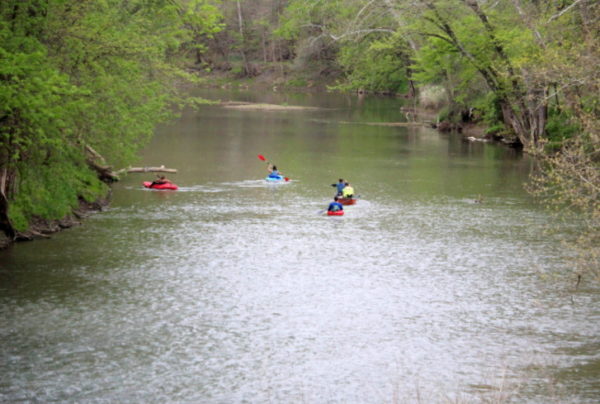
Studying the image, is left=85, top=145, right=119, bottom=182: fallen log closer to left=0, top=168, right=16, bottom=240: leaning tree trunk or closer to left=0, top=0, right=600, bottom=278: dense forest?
left=0, top=0, right=600, bottom=278: dense forest

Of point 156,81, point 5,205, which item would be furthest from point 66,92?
point 156,81

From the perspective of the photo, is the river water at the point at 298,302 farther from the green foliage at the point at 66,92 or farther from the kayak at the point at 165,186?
the green foliage at the point at 66,92

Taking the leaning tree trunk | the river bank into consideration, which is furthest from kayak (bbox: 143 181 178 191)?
the leaning tree trunk

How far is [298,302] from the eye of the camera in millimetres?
21312

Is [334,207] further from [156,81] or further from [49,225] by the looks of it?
[49,225]

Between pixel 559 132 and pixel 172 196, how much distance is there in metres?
27.4

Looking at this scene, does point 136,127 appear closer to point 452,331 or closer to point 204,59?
point 452,331

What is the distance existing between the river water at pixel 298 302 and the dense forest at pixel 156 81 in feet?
7.22

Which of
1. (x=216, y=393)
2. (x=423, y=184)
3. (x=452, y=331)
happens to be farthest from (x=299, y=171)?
(x=216, y=393)

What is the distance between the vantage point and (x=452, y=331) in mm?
19125

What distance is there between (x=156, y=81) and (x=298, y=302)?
57.4 feet

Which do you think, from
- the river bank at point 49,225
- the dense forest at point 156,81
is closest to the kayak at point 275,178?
the dense forest at point 156,81

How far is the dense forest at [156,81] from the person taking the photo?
70.7 feet

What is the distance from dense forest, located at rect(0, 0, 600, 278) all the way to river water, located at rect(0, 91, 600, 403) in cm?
220
